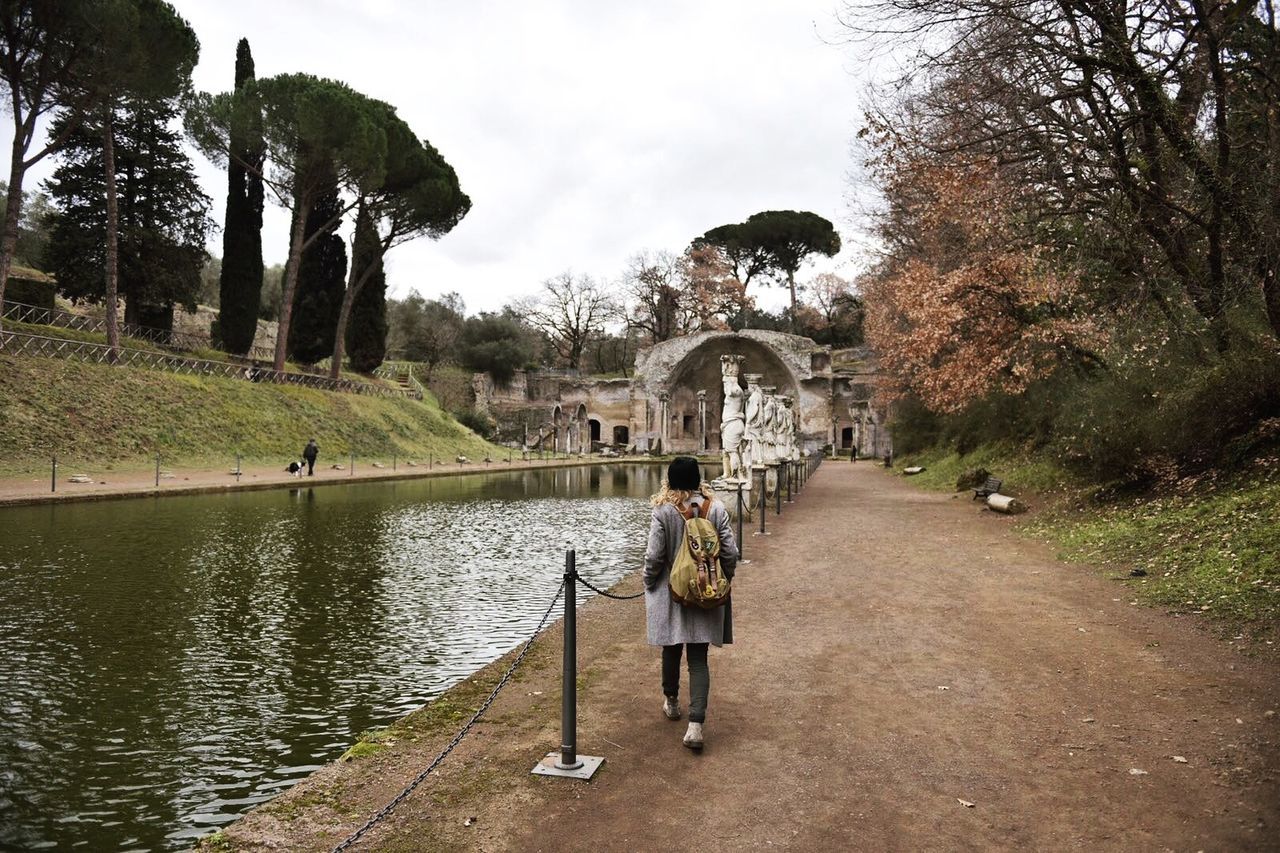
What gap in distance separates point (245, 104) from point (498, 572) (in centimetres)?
2862

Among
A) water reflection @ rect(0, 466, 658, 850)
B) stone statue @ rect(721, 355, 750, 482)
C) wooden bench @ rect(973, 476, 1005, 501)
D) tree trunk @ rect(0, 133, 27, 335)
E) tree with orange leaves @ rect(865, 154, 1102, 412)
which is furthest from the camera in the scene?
tree trunk @ rect(0, 133, 27, 335)

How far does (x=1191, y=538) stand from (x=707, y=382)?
43598mm

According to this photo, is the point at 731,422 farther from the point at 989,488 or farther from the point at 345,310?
the point at 345,310

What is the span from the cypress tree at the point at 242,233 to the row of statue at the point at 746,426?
23.9 m

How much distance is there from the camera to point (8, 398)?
1981cm

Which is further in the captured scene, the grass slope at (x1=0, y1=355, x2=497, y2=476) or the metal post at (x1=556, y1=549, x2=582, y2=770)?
the grass slope at (x1=0, y1=355, x2=497, y2=476)

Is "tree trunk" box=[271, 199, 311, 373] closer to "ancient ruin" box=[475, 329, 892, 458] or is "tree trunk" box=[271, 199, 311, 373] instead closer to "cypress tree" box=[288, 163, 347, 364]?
"cypress tree" box=[288, 163, 347, 364]

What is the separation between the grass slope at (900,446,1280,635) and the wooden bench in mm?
2033

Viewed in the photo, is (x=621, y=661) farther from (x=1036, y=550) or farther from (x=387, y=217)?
(x=387, y=217)

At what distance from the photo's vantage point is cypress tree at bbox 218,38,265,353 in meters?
31.1

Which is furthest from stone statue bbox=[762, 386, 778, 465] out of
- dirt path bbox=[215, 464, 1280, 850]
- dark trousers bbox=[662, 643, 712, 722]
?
dark trousers bbox=[662, 643, 712, 722]

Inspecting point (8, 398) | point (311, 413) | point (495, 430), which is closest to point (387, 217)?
point (311, 413)

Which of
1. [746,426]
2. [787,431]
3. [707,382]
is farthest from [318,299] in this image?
[746,426]

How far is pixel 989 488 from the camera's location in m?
15.8
